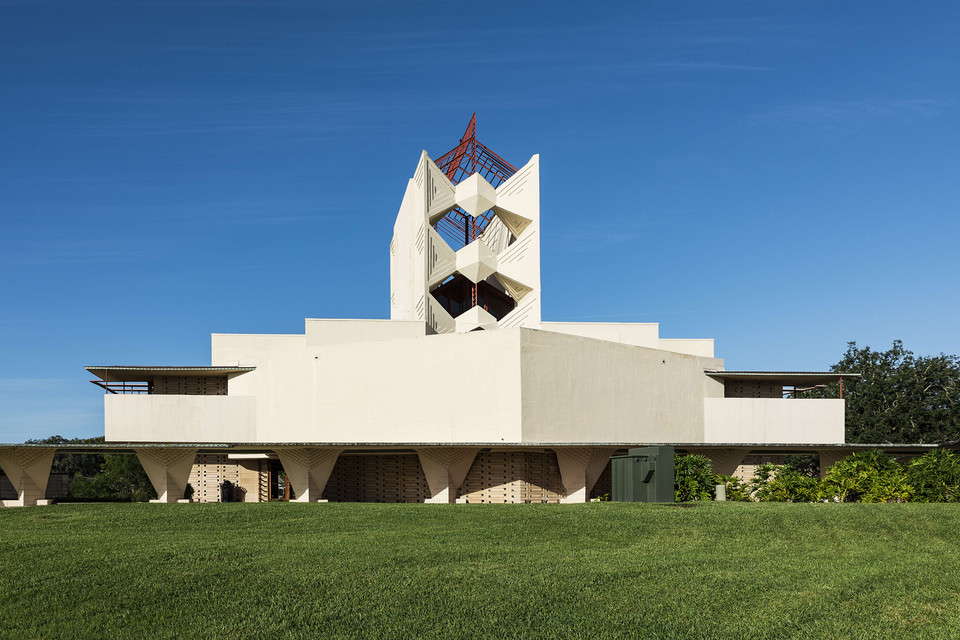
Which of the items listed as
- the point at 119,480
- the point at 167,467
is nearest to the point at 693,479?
the point at 167,467

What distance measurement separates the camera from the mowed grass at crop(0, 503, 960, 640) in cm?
796

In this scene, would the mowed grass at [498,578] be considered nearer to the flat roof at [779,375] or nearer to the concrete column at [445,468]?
the concrete column at [445,468]

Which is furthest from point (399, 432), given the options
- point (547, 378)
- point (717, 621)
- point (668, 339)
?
point (717, 621)

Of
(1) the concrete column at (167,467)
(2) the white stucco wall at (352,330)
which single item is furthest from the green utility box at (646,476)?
(1) the concrete column at (167,467)

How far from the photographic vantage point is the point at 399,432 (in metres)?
27.5

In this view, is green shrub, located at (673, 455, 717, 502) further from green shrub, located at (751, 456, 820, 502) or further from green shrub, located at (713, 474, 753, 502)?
green shrub, located at (751, 456, 820, 502)

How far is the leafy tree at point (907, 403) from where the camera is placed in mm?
45406

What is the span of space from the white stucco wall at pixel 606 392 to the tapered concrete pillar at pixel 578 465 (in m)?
0.52

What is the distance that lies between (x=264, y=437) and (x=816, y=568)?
23281mm

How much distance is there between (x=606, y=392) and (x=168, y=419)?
16444 mm

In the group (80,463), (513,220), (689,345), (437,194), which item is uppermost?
(437,194)

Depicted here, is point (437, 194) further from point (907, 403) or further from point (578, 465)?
point (907, 403)

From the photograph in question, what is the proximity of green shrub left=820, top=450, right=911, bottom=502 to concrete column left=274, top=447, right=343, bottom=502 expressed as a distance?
16069mm

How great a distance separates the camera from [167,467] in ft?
89.7
